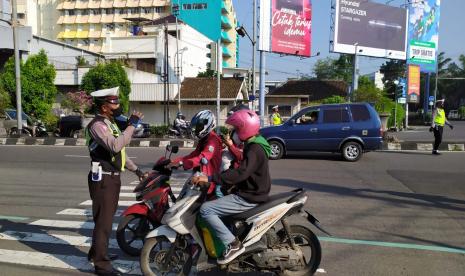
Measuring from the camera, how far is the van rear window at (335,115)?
13922mm

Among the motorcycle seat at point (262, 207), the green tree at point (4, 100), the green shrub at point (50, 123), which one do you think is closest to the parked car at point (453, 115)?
the green shrub at point (50, 123)

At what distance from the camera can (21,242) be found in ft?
18.7

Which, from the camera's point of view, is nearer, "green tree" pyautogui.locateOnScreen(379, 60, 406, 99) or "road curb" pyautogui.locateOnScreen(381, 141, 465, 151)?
"road curb" pyautogui.locateOnScreen(381, 141, 465, 151)

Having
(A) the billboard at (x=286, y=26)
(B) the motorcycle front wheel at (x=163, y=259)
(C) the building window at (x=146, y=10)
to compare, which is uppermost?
(C) the building window at (x=146, y=10)

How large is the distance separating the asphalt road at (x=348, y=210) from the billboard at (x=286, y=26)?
19.4m

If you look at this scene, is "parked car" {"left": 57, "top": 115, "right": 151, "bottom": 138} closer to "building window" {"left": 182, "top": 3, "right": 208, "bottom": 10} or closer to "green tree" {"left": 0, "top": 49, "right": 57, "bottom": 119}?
"green tree" {"left": 0, "top": 49, "right": 57, "bottom": 119}

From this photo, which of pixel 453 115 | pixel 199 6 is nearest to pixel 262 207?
pixel 199 6

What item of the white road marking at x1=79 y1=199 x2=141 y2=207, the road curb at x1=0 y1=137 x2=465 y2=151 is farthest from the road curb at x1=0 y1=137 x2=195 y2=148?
the white road marking at x1=79 y1=199 x2=141 y2=207

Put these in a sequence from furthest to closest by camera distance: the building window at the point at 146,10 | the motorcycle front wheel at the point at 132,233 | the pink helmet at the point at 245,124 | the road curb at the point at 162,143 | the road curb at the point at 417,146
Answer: the building window at the point at 146,10
the road curb at the point at 162,143
the road curb at the point at 417,146
the motorcycle front wheel at the point at 132,233
the pink helmet at the point at 245,124

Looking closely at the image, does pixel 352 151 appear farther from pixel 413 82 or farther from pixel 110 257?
pixel 413 82

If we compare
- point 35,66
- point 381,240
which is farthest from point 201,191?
point 35,66

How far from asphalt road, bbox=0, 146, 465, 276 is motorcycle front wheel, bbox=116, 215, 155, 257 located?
15cm

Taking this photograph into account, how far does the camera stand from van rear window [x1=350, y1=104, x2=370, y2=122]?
13812 mm

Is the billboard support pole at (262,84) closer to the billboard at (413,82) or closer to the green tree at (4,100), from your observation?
the green tree at (4,100)
